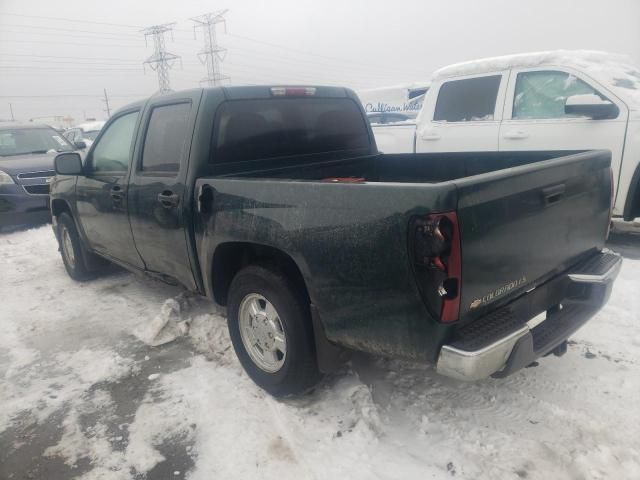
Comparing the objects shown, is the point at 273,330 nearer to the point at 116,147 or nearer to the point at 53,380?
the point at 53,380

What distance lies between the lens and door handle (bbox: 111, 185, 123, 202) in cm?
390

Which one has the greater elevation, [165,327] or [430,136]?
[430,136]

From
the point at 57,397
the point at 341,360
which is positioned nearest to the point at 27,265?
the point at 57,397

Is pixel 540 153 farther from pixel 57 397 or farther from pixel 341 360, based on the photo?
pixel 57 397

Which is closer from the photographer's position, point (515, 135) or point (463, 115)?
point (515, 135)

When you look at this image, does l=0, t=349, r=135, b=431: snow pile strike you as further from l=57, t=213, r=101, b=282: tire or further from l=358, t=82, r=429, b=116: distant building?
l=358, t=82, r=429, b=116: distant building

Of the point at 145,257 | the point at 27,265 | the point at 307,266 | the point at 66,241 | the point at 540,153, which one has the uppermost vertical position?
the point at 540,153

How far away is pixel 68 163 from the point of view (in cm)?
432

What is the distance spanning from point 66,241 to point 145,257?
7.42 ft

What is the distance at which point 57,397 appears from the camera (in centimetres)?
318

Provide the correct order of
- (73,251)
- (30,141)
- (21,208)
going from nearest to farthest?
(73,251) < (21,208) < (30,141)

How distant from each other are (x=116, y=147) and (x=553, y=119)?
466cm

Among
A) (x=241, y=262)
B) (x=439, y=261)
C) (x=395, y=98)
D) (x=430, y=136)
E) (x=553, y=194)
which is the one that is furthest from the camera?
(x=395, y=98)

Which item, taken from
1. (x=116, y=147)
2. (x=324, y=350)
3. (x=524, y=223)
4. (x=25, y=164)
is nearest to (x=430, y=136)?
(x=116, y=147)
